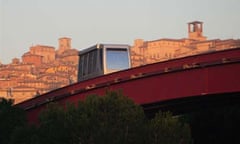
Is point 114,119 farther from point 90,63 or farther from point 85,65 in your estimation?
point 85,65

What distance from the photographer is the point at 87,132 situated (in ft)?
116

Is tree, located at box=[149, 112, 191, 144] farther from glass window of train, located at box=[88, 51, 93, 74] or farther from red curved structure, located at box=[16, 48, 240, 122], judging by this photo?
glass window of train, located at box=[88, 51, 93, 74]

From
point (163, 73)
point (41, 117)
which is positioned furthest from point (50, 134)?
point (163, 73)

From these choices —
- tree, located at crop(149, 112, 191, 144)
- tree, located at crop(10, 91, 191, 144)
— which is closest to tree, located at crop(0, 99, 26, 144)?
tree, located at crop(10, 91, 191, 144)

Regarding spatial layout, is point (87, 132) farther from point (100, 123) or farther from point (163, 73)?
point (163, 73)

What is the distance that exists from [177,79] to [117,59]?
12.7m

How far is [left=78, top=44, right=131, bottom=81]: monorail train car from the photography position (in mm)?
46028

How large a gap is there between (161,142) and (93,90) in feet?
25.5

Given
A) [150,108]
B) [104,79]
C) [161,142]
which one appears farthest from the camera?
[150,108]

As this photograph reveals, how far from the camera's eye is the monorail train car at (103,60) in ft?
151

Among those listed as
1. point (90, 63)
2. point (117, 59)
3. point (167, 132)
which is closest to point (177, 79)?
point (167, 132)

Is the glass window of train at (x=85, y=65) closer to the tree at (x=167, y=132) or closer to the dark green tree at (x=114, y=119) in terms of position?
the dark green tree at (x=114, y=119)

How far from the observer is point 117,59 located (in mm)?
47656

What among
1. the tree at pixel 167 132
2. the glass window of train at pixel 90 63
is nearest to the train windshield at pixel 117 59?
the glass window of train at pixel 90 63
